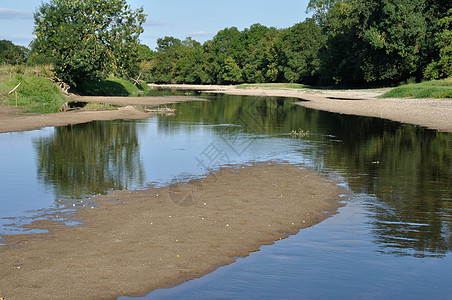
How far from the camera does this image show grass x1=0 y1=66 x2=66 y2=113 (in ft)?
148

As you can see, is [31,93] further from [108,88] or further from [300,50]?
[300,50]

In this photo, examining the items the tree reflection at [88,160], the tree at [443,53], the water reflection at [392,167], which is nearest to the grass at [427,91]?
the tree at [443,53]

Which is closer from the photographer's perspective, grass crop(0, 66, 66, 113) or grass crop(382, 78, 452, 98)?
grass crop(0, 66, 66, 113)

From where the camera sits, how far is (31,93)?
49344 millimetres

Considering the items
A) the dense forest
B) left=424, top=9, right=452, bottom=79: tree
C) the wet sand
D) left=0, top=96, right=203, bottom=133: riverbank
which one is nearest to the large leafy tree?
the dense forest

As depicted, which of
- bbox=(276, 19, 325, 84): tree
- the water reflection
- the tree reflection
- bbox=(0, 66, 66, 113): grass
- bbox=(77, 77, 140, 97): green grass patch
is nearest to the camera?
the water reflection

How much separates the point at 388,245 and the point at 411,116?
1270 inches

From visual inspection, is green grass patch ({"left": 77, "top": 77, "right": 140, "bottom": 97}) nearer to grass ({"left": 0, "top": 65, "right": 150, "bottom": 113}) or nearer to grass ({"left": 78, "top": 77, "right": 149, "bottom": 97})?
grass ({"left": 78, "top": 77, "right": 149, "bottom": 97})

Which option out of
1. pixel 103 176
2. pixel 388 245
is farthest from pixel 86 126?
pixel 388 245

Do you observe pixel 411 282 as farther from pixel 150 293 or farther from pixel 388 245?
pixel 150 293

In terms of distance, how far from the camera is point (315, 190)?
14.5 metres

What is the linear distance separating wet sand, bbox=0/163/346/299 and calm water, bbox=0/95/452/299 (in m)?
0.49

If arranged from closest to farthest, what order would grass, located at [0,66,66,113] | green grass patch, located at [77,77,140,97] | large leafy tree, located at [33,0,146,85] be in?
grass, located at [0,66,66,113]
large leafy tree, located at [33,0,146,85]
green grass patch, located at [77,77,140,97]

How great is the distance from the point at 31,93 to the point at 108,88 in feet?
89.4
